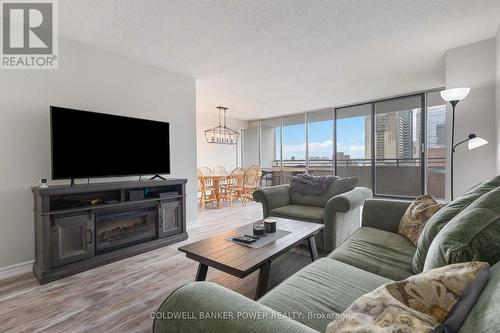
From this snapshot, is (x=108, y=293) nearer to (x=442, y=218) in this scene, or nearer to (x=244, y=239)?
(x=244, y=239)

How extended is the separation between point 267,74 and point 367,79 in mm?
1709

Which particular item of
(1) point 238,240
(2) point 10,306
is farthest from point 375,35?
(2) point 10,306

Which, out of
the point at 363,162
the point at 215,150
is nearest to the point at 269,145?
the point at 215,150

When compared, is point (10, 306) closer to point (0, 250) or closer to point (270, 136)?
point (0, 250)

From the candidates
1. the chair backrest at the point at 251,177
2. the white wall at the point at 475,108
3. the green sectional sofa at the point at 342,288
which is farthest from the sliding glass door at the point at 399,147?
the green sectional sofa at the point at 342,288

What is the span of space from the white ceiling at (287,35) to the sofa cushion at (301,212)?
1.96 metres

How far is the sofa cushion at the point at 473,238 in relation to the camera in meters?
0.78

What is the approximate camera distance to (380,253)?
5.16 ft

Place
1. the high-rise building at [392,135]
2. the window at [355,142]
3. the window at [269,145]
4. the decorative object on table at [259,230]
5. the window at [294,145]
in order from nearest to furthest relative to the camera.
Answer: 1. the decorative object on table at [259,230]
2. the high-rise building at [392,135]
3. the window at [355,142]
4. the window at [294,145]
5. the window at [269,145]

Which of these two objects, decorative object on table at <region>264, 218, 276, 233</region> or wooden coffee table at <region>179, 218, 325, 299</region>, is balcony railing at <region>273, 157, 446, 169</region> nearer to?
wooden coffee table at <region>179, 218, 325, 299</region>

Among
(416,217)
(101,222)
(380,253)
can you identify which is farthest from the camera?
(101,222)

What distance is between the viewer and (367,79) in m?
3.92

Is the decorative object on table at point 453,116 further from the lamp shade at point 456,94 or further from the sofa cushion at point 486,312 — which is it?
the sofa cushion at point 486,312

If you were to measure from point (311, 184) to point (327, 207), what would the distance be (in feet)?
2.66
